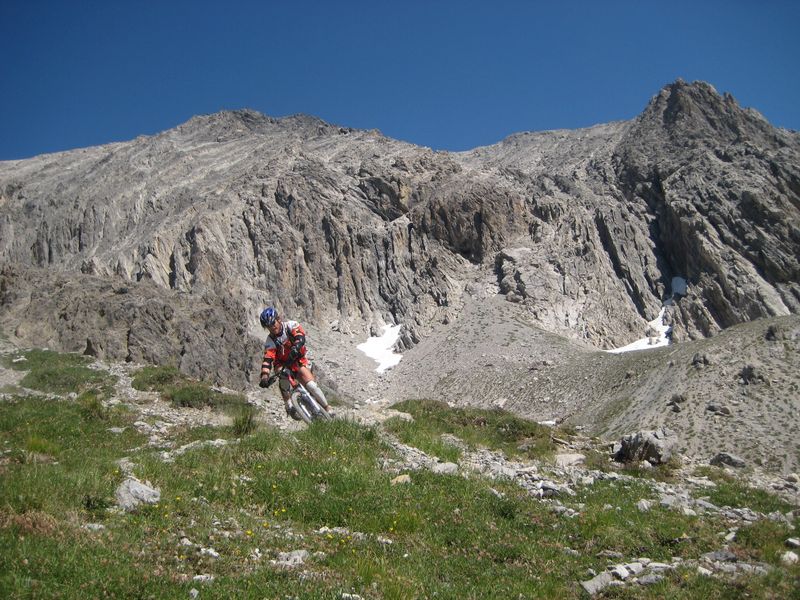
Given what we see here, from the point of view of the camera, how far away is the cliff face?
77062 mm

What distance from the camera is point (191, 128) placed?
14938 centimetres

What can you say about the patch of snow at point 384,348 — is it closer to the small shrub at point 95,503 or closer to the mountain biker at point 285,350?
the mountain biker at point 285,350

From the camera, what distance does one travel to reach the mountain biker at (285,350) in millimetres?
12672

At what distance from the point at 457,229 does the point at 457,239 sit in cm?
141

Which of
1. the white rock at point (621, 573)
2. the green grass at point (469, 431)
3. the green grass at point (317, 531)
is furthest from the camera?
the green grass at point (469, 431)

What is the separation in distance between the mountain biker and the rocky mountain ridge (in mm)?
36843

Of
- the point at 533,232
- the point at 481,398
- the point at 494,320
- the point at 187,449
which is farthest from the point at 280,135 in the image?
the point at 187,449

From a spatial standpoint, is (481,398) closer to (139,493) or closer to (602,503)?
(602,503)

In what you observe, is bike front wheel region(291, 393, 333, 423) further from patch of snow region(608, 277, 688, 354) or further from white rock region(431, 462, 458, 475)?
patch of snow region(608, 277, 688, 354)

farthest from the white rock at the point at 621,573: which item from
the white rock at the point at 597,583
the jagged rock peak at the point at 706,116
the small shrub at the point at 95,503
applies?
the jagged rock peak at the point at 706,116

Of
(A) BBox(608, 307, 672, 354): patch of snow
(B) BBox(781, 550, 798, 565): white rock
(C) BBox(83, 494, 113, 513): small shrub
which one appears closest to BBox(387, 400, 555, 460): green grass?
(B) BBox(781, 550, 798, 565): white rock

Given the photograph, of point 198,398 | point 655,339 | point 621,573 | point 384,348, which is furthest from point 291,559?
point 655,339

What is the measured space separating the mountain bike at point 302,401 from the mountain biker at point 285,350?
0.07m

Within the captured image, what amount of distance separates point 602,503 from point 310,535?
530 centimetres
